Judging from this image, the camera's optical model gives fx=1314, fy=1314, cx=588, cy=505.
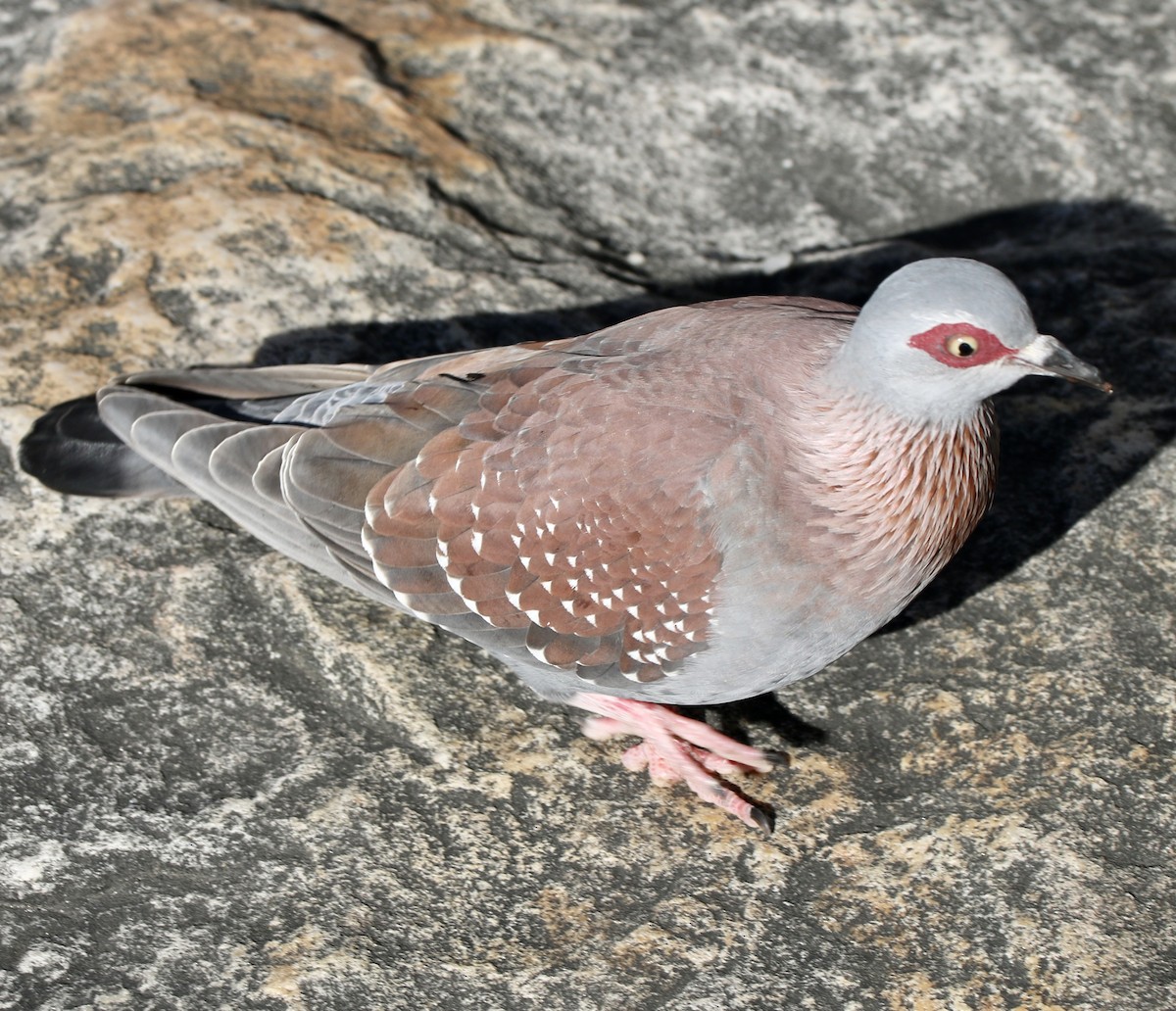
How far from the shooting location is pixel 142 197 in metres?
5.35

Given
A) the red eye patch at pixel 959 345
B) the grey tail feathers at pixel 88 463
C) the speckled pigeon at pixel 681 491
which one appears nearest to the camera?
the red eye patch at pixel 959 345

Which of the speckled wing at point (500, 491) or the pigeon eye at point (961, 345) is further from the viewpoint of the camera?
the speckled wing at point (500, 491)

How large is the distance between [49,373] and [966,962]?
3.70 metres

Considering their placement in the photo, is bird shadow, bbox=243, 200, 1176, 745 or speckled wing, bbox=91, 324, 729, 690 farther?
bird shadow, bbox=243, 200, 1176, 745

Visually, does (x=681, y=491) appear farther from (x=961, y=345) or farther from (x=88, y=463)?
(x=88, y=463)

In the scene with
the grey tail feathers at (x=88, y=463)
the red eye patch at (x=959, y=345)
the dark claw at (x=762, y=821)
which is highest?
the red eye patch at (x=959, y=345)

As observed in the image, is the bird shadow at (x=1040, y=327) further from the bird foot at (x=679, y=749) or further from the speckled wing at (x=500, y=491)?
the speckled wing at (x=500, y=491)

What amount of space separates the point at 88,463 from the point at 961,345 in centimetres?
286

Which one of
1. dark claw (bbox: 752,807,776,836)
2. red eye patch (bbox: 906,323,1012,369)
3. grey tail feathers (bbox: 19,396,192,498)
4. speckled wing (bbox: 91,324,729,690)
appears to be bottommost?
dark claw (bbox: 752,807,776,836)

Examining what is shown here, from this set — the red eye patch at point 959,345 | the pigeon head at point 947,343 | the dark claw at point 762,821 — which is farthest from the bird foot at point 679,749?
the red eye patch at point 959,345

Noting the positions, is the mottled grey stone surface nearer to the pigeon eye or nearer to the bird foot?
the bird foot

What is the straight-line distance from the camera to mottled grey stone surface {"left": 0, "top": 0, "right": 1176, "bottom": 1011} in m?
3.54

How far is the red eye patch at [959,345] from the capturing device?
137 inches

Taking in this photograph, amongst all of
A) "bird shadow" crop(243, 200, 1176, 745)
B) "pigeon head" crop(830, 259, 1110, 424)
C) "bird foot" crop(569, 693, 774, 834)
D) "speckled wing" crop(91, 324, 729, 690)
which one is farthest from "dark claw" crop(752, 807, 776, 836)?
"pigeon head" crop(830, 259, 1110, 424)
